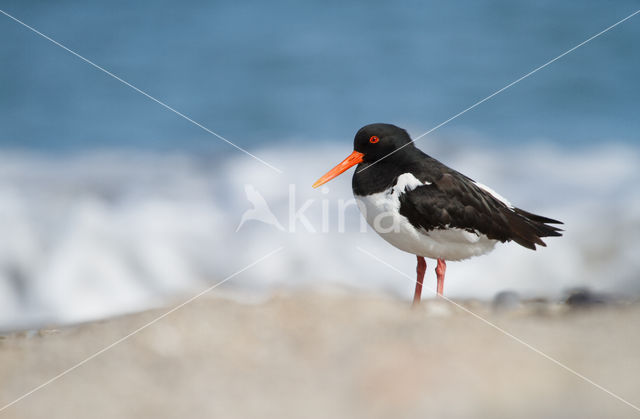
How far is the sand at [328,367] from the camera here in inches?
112

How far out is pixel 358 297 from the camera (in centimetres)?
428

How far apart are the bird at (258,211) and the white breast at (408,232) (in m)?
3.41

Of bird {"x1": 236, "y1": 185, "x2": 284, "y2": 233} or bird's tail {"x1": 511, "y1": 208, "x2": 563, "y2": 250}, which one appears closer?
bird's tail {"x1": 511, "y1": 208, "x2": 563, "y2": 250}

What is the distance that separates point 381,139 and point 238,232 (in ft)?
11.4

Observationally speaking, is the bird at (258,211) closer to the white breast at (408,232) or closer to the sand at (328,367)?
the white breast at (408,232)

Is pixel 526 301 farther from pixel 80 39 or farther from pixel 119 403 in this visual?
pixel 80 39

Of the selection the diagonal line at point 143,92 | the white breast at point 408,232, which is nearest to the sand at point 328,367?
the white breast at point 408,232

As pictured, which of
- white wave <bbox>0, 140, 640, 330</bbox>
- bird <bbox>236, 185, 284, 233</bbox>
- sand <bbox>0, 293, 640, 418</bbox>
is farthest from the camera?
bird <bbox>236, 185, 284, 233</bbox>

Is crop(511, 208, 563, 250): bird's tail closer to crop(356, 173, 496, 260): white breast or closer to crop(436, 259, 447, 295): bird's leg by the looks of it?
crop(356, 173, 496, 260): white breast

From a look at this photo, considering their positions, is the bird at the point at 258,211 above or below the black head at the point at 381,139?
below

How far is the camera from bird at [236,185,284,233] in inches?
329

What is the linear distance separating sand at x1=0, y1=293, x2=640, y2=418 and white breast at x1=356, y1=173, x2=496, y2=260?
2.74 ft

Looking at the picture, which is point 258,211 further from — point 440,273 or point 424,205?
point 424,205

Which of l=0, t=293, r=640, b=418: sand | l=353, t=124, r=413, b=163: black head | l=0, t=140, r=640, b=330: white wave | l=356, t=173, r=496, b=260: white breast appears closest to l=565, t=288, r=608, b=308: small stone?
l=0, t=140, r=640, b=330: white wave
